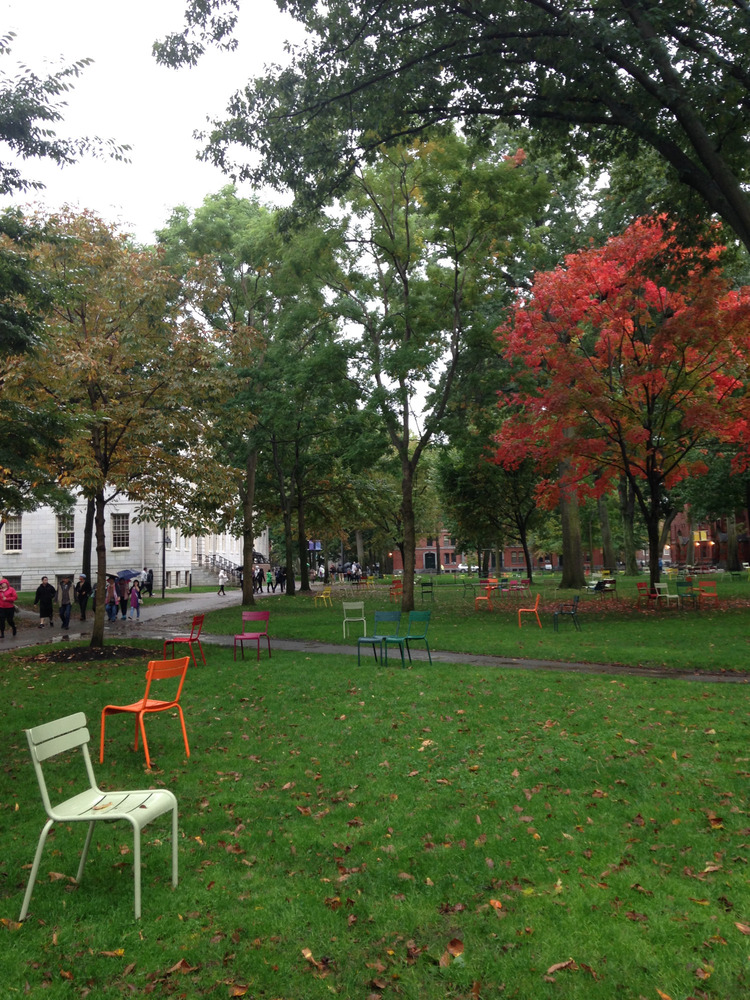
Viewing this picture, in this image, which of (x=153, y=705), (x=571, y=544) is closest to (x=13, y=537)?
(x=571, y=544)

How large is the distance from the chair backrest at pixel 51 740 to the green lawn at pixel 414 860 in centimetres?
80

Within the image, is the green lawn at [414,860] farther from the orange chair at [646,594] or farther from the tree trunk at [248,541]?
the tree trunk at [248,541]

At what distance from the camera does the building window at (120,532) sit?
46469 millimetres

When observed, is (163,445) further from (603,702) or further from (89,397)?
(603,702)

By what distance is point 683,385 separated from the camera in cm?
1888

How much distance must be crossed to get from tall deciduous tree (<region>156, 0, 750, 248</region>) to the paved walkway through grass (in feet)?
22.0

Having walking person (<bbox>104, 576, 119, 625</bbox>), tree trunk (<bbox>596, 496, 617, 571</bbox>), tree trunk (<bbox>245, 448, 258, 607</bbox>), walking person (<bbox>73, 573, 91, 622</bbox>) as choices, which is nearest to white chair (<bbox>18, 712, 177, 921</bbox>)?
A: walking person (<bbox>104, 576, 119, 625</bbox>)

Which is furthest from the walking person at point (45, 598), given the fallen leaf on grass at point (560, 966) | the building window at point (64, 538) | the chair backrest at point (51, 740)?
the building window at point (64, 538)

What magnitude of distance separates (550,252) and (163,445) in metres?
17.6

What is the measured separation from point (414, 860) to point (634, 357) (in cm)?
1743

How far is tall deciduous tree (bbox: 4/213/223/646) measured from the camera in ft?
45.6

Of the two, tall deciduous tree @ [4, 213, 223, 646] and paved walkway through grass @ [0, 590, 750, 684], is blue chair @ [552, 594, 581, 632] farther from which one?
tall deciduous tree @ [4, 213, 223, 646]

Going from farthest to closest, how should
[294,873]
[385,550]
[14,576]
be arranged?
[385,550], [14,576], [294,873]

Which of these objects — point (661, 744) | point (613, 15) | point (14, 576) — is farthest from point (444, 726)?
point (14, 576)
